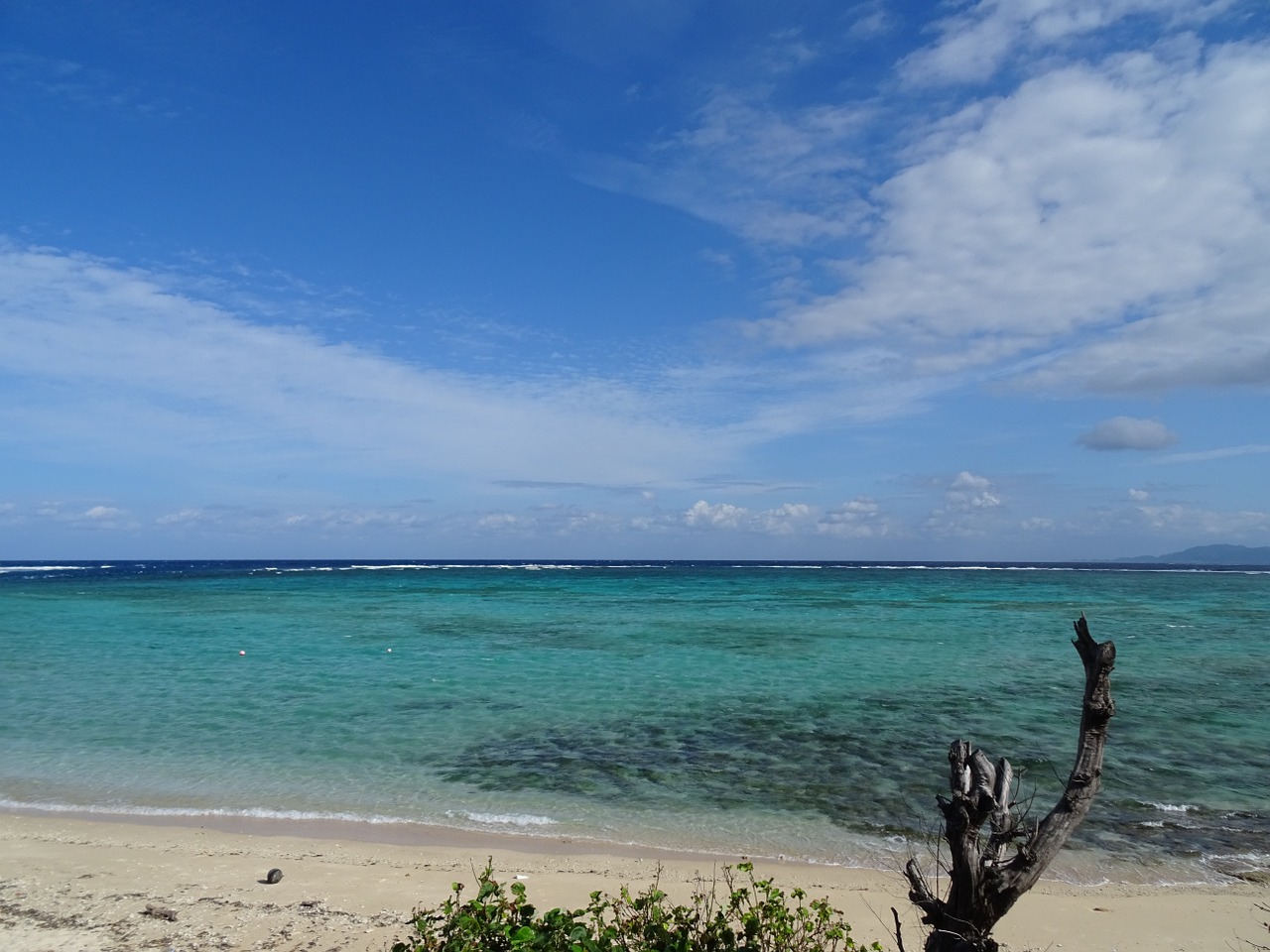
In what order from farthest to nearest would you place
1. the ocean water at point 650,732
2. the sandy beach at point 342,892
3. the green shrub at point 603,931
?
1. the ocean water at point 650,732
2. the sandy beach at point 342,892
3. the green shrub at point 603,931

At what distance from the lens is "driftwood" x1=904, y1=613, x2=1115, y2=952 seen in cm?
363

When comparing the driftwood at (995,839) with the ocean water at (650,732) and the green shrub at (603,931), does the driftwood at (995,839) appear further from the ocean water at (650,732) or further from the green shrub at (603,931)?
the ocean water at (650,732)

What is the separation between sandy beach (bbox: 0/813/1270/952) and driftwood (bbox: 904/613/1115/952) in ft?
9.07

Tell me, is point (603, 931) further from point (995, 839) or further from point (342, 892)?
point (342, 892)

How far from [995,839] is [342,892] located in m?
6.06

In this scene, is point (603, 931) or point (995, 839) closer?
point (995, 839)

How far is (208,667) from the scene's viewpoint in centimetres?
2131

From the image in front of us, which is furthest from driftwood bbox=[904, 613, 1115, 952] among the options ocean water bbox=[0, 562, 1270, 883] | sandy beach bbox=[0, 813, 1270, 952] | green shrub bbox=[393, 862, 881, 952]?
sandy beach bbox=[0, 813, 1270, 952]

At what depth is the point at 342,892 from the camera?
285 inches

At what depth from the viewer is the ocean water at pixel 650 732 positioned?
9516 mm

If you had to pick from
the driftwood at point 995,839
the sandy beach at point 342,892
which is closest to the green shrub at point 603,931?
the driftwood at point 995,839

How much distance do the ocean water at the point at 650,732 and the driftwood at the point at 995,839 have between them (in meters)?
1.33

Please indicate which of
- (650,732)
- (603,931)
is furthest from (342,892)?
(650,732)

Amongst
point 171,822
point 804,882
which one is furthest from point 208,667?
point 804,882
